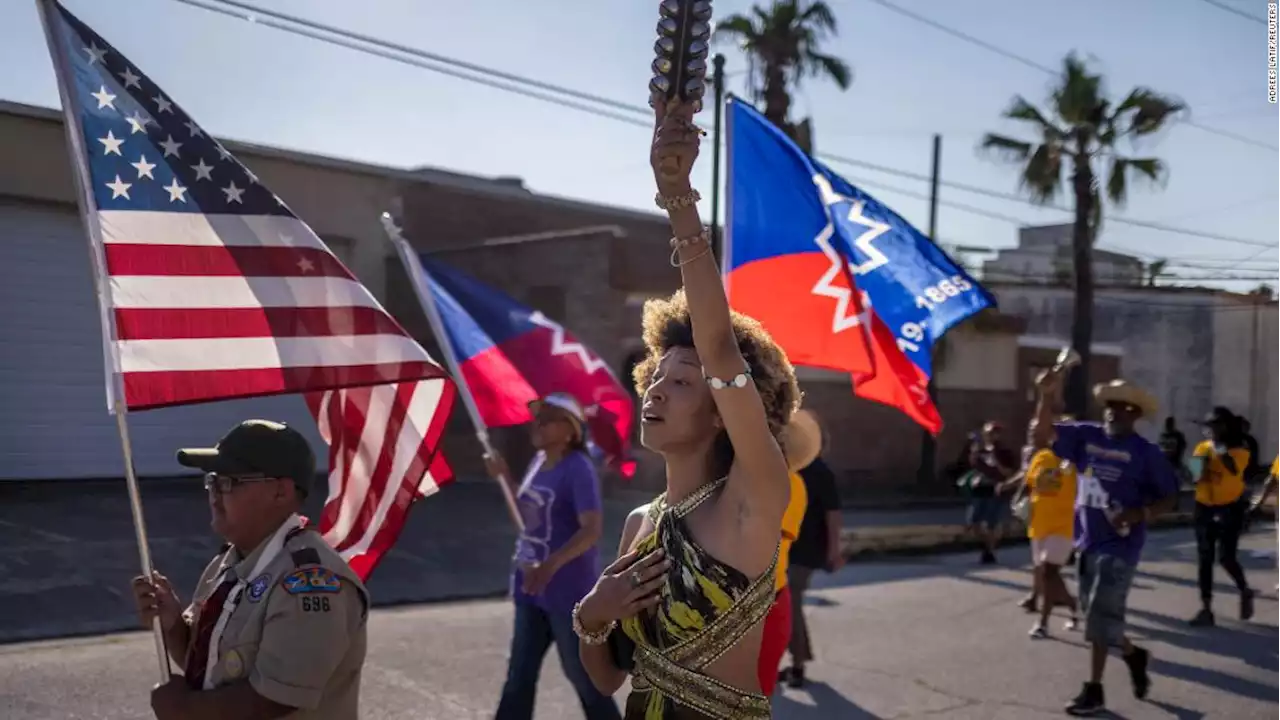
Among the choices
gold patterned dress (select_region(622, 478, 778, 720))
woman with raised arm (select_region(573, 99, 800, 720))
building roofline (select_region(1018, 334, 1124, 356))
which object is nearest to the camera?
woman with raised arm (select_region(573, 99, 800, 720))

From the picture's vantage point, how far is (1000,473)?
1428 cm

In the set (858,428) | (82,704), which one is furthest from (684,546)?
(858,428)

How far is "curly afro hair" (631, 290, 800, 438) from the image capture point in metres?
2.81

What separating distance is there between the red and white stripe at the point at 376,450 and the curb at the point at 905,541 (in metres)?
10.5

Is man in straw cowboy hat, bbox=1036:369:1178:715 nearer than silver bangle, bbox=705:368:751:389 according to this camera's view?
No

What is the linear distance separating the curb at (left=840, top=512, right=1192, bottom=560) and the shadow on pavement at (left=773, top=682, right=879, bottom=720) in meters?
6.80

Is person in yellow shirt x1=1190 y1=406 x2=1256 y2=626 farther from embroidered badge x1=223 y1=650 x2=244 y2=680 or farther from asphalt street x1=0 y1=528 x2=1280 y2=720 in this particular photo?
embroidered badge x1=223 y1=650 x2=244 y2=680

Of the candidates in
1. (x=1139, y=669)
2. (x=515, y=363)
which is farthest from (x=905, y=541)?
(x=515, y=363)

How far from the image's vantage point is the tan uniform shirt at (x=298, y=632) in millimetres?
2818

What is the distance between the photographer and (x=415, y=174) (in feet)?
71.2

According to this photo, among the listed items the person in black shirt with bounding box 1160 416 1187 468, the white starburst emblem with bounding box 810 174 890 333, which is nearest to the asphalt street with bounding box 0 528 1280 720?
the white starburst emblem with bounding box 810 174 890 333

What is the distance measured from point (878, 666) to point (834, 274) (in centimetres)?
345

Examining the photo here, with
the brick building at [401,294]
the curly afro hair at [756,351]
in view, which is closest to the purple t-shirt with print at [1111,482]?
the curly afro hair at [756,351]

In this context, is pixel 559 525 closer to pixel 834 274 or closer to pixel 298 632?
pixel 834 274
